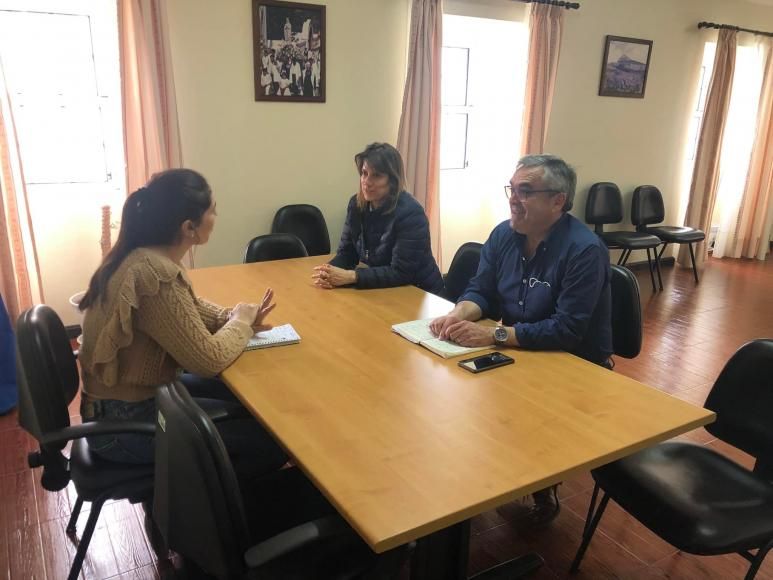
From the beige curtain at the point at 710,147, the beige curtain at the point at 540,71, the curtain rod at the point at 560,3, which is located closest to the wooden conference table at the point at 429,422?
the beige curtain at the point at 540,71

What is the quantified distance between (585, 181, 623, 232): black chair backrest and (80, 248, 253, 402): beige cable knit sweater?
4.43 m

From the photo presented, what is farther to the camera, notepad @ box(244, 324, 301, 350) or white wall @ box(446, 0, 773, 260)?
white wall @ box(446, 0, 773, 260)

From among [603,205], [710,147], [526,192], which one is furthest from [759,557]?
[710,147]

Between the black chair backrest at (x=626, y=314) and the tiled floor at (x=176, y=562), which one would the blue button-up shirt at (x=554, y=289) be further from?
the tiled floor at (x=176, y=562)

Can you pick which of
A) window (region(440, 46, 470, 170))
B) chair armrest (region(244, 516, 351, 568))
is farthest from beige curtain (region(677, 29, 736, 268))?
chair armrest (region(244, 516, 351, 568))

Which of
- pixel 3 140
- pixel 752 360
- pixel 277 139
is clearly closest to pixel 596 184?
pixel 277 139

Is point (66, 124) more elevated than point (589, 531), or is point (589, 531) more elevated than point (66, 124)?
point (66, 124)

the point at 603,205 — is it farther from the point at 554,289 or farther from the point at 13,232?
the point at 13,232

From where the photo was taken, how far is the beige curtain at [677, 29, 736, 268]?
562cm

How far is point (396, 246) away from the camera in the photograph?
2.54 metres

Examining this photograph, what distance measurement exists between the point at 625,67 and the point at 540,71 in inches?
45.8

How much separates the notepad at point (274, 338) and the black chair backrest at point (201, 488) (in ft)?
2.05

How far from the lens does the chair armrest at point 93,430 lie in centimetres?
148

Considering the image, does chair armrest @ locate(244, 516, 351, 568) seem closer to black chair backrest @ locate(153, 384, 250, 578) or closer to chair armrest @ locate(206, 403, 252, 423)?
black chair backrest @ locate(153, 384, 250, 578)
